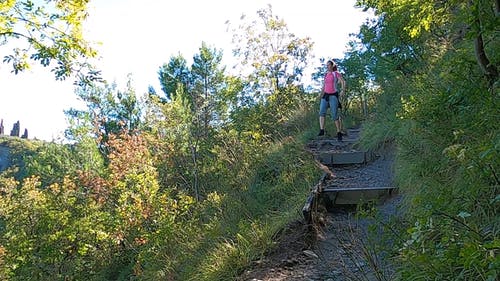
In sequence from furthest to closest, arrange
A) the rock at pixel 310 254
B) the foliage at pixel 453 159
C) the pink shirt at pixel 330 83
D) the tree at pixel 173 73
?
the tree at pixel 173 73, the pink shirt at pixel 330 83, the rock at pixel 310 254, the foliage at pixel 453 159

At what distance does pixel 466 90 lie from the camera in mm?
3684

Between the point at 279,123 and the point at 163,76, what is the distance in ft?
71.4

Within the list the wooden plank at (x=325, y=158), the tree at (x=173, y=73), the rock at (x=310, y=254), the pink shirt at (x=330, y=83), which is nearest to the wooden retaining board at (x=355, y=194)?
the rock at (x=310, y=254)

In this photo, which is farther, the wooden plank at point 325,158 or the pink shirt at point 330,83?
the pink shirt at point 330,83

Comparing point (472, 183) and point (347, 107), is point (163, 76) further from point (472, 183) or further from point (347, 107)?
point (472, 183)

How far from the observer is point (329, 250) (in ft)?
15.4

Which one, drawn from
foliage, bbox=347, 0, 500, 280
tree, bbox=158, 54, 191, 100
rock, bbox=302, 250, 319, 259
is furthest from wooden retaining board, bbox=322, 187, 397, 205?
tree, bbox=158, 54, 191, 100

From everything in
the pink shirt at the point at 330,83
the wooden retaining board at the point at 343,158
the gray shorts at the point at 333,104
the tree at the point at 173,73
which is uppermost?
the tree at the point at 173,73

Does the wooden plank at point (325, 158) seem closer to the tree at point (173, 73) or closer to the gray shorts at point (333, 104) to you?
the gray shorts at point (333, 104)

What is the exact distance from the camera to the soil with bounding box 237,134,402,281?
12.1 ft

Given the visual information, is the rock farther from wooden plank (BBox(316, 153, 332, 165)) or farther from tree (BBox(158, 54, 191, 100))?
tree (BBox(158, 54, 191, 100))

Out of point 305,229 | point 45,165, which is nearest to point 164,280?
point 305,229

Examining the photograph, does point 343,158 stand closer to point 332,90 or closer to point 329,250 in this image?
point 332,90

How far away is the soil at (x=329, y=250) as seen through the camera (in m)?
3.68
